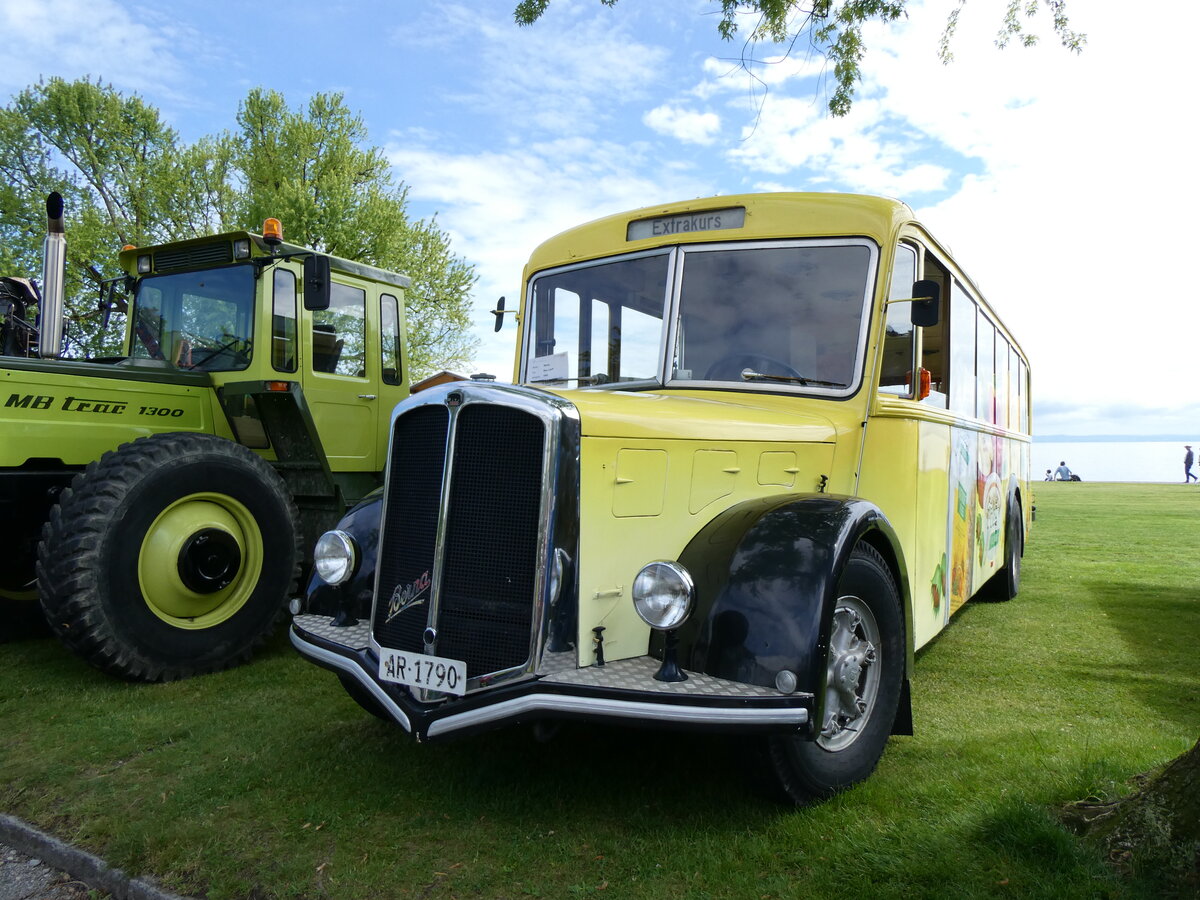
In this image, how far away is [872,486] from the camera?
13.3ft

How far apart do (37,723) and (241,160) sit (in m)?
21.1

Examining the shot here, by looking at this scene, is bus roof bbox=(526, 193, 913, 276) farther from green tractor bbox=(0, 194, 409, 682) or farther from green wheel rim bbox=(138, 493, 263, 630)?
green wheel rim bbox=(138, 493, 263, 630)

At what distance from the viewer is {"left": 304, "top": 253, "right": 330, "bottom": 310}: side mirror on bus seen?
19.2 ft

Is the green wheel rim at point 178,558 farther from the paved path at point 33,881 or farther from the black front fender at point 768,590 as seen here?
the black front fender at point 768,590

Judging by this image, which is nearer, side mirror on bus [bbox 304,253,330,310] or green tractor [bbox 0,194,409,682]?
green tractor [bbox 0,194,409,682]

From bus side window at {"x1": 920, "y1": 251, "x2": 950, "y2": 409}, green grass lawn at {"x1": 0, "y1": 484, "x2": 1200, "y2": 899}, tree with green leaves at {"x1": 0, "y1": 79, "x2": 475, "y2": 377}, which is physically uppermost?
tree with green leaves at {"x1": 0, "y1": 79, "x2": 475, "y2": 377}

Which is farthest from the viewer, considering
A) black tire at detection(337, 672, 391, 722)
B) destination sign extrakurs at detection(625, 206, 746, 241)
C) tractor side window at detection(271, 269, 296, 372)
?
tractor side window at detection(271, 269, 296, 372)

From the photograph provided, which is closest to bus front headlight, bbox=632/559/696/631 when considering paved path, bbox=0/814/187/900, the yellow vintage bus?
the yellow vintage bus

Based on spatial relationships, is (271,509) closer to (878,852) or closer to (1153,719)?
(878,852)

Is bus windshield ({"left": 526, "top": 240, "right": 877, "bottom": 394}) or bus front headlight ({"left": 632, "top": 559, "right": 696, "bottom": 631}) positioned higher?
bus windshield ({"left": 526, "top": 240, "right": 877, "bottom": 394})

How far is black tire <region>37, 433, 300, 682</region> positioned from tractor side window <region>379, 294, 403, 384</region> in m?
1.78

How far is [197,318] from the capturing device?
661cm

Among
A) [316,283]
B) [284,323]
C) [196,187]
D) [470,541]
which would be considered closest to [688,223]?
[470,541]

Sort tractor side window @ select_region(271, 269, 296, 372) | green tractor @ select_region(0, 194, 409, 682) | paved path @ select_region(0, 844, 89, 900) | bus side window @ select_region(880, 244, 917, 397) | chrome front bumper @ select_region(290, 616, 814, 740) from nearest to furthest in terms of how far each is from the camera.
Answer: chrome front bumper @ select_region(290, 616, 814, 740)
paved path @ select_region(0, 844, 89, 900)
bus side window @ select_region(880, 244, 917, 397)
green tractor @ select_region(0, 194, 409, 682)
tractor side window @ select_region(271, 269, 296, 372)
